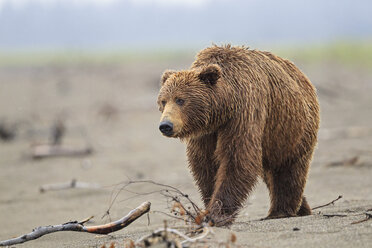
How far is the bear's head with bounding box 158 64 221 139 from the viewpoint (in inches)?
216

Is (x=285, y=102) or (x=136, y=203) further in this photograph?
(x=136, y=203)

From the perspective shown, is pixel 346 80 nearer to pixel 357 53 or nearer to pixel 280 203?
pixel 357 53

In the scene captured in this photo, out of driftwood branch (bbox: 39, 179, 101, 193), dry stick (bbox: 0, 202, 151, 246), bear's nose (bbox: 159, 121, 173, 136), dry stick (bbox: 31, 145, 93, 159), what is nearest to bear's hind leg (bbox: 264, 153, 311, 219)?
bear's nose (bbox: 159, 121, 173, 136)

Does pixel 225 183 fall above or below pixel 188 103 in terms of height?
below


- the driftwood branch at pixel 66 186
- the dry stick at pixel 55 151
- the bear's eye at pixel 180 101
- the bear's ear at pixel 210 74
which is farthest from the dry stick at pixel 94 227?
the dry stick at pixel 55 151

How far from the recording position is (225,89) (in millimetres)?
5613

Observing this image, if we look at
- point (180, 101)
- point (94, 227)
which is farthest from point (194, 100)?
point (94, 227)

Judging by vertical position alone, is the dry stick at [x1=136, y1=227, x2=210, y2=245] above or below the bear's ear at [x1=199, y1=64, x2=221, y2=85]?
below

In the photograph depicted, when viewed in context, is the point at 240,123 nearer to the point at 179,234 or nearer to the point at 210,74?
the point at 210,74

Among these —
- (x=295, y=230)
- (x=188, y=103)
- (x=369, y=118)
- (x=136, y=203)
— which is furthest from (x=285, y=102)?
(x=369, y=118)

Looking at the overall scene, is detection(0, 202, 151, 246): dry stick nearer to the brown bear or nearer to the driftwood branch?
the brown bear

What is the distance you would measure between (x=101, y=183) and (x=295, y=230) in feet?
20.7

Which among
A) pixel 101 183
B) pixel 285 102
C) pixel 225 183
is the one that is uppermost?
pixel 285 102

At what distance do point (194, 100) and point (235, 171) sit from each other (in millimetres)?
785
